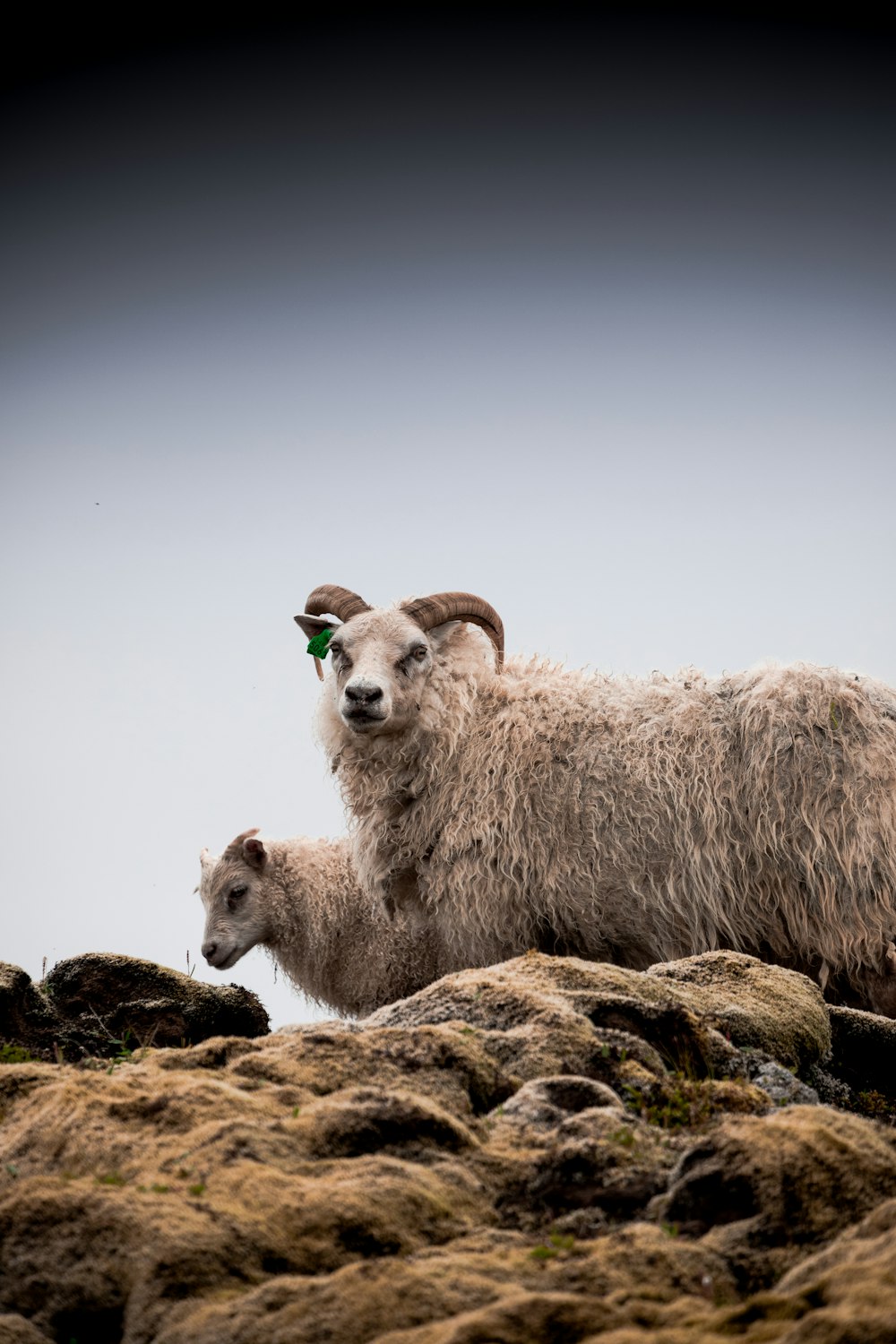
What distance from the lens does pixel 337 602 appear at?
31.7ft

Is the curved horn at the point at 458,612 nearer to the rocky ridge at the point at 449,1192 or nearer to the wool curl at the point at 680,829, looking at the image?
the wool curl at the point at 680,829

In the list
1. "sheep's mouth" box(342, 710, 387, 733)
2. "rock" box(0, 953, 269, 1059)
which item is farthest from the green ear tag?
"rock" box(0, 953, 269, 1059)

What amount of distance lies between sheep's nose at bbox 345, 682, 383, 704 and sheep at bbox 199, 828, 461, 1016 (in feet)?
9.13

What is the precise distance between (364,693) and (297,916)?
337cm

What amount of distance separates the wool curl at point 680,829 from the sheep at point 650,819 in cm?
1

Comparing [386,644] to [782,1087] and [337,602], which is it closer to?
[337,602]

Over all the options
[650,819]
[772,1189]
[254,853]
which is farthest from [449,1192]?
[254,853]

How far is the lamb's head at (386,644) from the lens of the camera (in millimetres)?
8625

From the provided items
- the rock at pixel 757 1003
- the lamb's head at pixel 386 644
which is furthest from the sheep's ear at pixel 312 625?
the rock at pixel 757 1003

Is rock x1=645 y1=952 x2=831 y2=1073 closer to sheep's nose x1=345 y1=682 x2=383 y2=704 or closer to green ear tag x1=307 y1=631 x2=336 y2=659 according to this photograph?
sheep's nose x1=345 y1=682 x2=383 y2=704

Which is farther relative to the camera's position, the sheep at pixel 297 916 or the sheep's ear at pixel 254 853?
the sheep's ear at pixel 254 853

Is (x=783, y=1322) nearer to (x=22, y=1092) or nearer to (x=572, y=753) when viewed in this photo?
(x=22, y=1092)

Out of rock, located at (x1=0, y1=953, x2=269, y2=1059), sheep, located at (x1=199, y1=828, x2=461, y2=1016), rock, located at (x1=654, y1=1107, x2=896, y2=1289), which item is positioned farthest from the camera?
sheep, located at (x1=199, y1=828, x2=461, y2=1016)

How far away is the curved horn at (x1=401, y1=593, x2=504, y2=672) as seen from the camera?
Answer: 944cm
